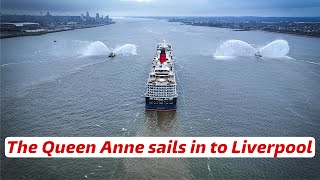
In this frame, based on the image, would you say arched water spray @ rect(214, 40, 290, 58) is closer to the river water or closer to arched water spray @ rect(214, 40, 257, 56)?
arched water spray @ rect(214, 40, 257, 56)

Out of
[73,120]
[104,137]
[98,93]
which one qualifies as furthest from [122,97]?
[104,137]

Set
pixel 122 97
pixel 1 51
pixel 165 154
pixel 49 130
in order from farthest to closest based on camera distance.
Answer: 1. pixel 1 51
2. pixel 122 97
3. pixel 49 130
4. pixel 165 154

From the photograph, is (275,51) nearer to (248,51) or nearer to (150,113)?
(248,51)

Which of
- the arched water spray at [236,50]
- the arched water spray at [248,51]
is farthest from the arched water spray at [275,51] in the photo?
the arched water spray at [236,50]

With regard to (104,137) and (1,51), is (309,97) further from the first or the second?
(1,51)

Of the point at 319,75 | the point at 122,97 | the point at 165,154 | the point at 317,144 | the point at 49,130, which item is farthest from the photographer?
the point at 319,75

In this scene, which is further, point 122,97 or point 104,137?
point 122,97

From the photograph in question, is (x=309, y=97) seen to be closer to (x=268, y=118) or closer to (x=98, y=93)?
(x=268, y=118)

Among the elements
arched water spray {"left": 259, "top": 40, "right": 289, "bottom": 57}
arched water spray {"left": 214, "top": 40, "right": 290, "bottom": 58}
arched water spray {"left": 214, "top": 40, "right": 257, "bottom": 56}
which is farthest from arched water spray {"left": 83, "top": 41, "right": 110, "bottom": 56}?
arched water spray {"left": 259, "top": 40, "right": 289, "bottom": 57}

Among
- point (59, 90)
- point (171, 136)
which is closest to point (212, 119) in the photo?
point (171, 136)
